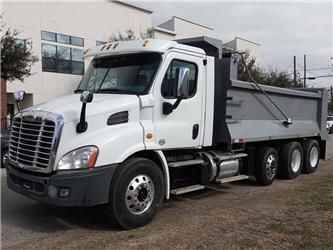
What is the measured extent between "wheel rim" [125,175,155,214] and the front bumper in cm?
39

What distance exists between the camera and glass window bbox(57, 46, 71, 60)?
26.7 m

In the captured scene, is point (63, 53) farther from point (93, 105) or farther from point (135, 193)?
point (135, 193)

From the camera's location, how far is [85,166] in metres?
5.07

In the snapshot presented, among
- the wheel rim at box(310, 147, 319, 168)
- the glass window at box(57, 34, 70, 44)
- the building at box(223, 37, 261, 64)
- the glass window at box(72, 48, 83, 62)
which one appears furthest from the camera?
the building at box(223, 37, 261, 64)

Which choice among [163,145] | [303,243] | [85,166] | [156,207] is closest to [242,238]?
[303,243]

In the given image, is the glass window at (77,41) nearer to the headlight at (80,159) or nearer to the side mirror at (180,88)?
the side mirror at (180,88)

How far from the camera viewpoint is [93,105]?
5.49 m

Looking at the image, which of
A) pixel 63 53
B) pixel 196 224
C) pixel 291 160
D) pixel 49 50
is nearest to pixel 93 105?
pixel 196 224

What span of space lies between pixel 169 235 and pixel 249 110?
Answer: 12.8 ft

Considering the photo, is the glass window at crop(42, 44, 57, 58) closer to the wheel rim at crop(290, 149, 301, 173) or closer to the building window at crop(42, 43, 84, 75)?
the building window at crop(42, 43, 84, 75)

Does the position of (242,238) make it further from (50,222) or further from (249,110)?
(249,110)

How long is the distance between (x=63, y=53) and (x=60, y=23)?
2.03m

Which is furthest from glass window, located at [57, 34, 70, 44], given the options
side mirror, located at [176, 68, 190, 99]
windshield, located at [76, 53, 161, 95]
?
side mirror, located at [176, 68, 190, 99]

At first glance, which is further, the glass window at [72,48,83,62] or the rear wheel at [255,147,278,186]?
the glass window at [72,48,83,62]
